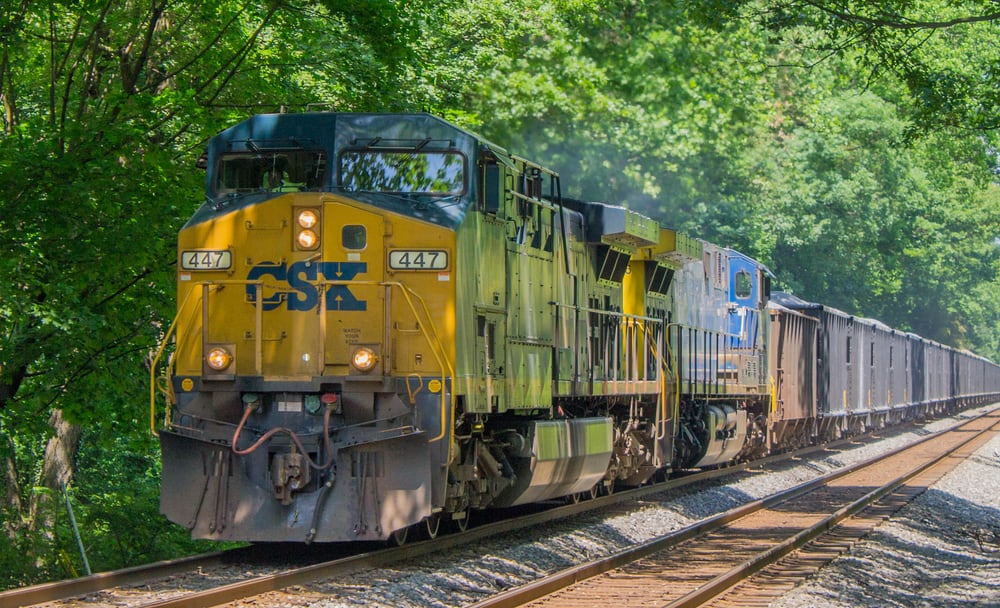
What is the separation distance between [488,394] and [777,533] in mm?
4344

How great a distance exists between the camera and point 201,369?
10008 mm

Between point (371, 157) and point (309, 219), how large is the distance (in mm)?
800

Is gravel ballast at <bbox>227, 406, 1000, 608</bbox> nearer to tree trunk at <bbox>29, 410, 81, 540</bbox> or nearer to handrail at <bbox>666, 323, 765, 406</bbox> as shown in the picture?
handrail at <bbox>666, 323, 765, 406</bbox>

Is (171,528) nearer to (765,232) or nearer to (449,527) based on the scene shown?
(449,527)

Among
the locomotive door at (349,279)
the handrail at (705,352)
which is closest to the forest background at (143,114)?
the locomotive door at (349,279)

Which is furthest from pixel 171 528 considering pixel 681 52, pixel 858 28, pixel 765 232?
pixel 765 232

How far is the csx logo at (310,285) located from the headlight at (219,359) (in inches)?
19.0

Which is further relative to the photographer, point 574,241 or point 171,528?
point 171,528

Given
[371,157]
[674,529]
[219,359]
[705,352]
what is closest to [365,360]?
[219,359]

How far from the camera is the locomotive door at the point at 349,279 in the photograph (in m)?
9.88

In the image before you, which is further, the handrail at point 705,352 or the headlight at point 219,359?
the handrail at point 705,352

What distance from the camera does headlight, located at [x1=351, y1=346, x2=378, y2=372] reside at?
9.70 m

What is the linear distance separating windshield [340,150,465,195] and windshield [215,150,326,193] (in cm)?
25

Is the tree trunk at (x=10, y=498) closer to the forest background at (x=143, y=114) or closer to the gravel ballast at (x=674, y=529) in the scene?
the forest background at (x=143, y=114)
